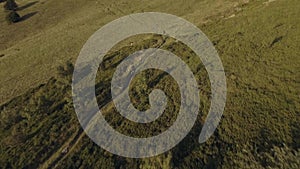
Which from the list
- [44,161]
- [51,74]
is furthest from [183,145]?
[51,74]

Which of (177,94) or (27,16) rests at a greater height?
(27,16)

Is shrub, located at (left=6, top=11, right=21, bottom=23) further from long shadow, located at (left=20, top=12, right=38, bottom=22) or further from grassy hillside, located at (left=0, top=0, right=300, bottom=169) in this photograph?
grassy hillside, located at (left=0, top=0, right=300, bottom=169)

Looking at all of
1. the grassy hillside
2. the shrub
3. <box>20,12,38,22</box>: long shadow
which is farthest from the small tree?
the grassy hillside

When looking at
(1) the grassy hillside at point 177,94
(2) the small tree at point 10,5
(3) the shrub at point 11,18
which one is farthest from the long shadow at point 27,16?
(2) the small tree at point 10,5

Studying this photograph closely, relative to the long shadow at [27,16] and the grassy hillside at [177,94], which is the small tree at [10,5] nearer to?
the long shadow at [27,16]

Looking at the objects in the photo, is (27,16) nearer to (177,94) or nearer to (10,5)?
(10,5)

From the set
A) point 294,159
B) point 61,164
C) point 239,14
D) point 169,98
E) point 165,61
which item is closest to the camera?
point 294,159

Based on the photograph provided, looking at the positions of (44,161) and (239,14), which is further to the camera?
(239,14)

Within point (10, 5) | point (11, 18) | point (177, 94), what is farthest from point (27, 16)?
point (177, 94)

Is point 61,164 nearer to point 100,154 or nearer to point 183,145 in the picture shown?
point 100,154
